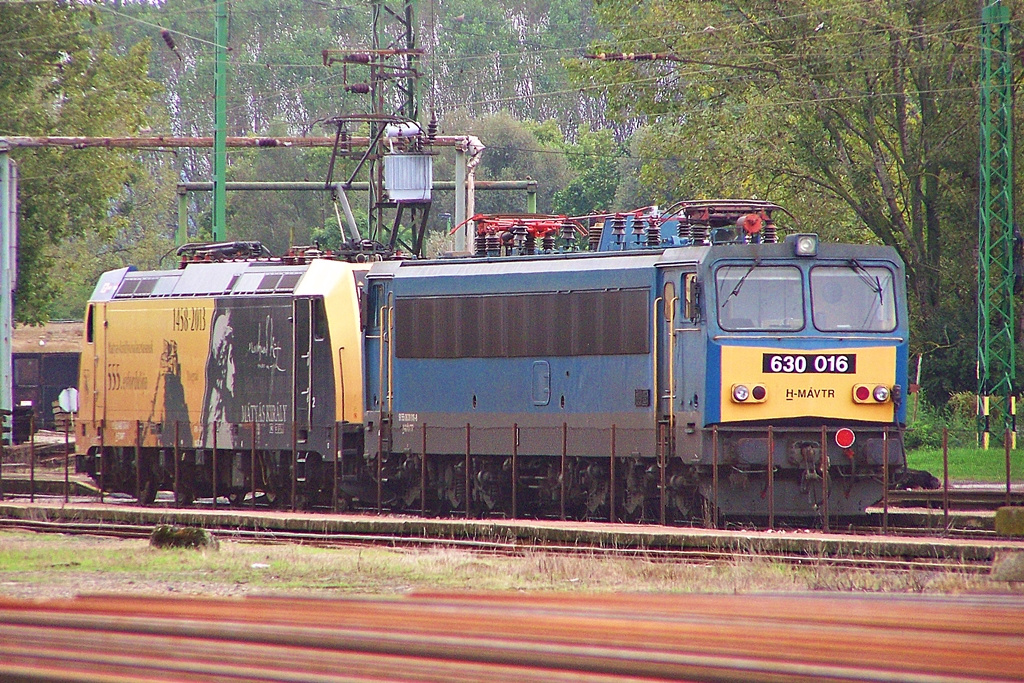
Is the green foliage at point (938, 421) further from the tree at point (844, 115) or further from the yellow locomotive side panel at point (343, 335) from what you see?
the yellow locomotive side panel at point (343, 335)

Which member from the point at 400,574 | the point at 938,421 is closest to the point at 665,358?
the point at 400,574

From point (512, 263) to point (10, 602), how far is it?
41.6 feet

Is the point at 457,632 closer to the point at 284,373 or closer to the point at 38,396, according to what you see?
the point at 284,373

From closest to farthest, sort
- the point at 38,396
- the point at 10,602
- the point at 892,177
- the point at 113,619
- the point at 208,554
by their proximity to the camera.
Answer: the point at 113,619 → the point at 10,602 → the point at 208,554 → the point at 892,177 → the point at 38,396

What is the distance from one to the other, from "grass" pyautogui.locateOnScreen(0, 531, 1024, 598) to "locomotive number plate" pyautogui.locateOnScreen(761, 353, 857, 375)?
416cm

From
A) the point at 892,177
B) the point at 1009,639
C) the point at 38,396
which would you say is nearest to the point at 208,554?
the point at 1009,639

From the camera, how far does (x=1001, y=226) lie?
33219 millimetres

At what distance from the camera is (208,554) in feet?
53.4

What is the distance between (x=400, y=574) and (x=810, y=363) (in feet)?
21.0

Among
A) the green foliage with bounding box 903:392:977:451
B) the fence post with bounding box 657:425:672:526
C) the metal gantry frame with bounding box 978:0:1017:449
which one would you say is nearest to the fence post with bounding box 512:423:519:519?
the fence post with bounding box 657:425:672:526

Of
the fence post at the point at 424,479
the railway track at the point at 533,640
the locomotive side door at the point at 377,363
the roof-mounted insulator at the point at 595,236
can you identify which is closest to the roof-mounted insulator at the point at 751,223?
the roof-mounted insulator at the point at 595,236

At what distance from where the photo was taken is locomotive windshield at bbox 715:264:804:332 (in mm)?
18453

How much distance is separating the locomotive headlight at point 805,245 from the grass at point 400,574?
5181 mm

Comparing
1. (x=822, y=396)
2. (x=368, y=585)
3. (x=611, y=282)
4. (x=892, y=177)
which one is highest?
(x=892, y=177)
